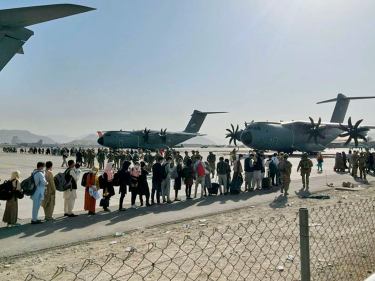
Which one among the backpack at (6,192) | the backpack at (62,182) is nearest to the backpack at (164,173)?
Answer: the backpack at (62,182)

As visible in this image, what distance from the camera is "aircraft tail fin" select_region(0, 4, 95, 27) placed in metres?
6.98

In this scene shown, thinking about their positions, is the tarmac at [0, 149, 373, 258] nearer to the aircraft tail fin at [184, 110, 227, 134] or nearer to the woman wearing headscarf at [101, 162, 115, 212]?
the woman wearing headscarf at [101, 162, 115, 212]

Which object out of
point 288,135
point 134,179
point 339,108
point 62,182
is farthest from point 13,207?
point 339,108

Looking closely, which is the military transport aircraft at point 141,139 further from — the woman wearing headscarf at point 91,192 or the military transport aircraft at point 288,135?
the woman wearing headscarf at point 91,192

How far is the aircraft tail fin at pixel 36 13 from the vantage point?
6977 millimetres

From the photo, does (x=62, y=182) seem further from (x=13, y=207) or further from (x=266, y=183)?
(x=266, y=183)

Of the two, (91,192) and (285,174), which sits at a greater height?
(285,174)

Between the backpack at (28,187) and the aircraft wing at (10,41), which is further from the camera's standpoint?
the backpack at (28,187)

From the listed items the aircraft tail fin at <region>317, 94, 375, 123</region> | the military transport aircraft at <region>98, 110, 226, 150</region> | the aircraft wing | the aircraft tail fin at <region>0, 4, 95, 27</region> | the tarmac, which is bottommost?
the tarmac

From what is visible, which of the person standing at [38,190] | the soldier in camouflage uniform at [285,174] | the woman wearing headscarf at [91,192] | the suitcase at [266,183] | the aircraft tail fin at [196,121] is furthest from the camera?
the aircraft tail fin at [196,121]

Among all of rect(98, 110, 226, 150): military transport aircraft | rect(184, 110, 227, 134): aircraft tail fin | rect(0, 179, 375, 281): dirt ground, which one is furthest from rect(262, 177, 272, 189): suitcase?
rect(184, 110, 227, 134): aircraft tail fin

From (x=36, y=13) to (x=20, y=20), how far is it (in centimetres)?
72

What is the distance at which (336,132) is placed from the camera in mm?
45406

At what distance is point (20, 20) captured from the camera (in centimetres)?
771
